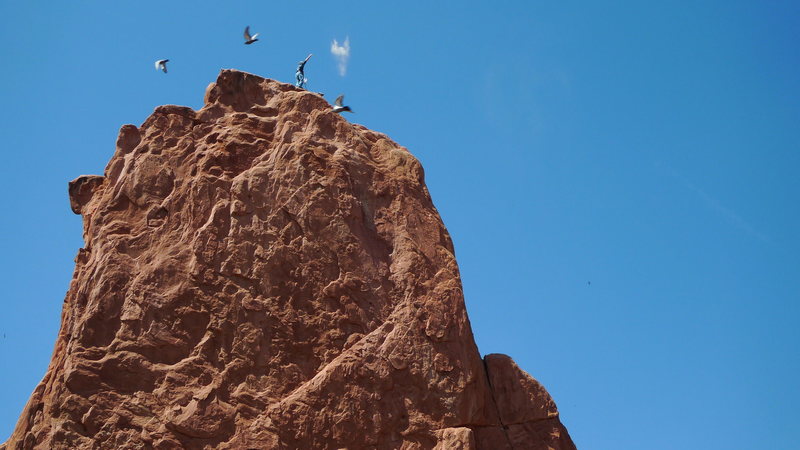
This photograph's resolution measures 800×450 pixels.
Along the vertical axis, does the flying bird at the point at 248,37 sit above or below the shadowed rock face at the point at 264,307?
above

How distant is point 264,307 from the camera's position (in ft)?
44.5

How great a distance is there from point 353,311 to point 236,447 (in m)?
2.39

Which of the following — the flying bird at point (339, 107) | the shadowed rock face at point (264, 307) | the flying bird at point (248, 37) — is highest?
the flying bird at point (248, 37)

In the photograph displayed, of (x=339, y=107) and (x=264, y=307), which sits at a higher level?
(x=339, y=107)

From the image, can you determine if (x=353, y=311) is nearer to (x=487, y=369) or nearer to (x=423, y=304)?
(x=423, y=304)

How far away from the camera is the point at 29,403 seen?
13.3m

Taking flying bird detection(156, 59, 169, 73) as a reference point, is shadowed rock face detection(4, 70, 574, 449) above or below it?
below

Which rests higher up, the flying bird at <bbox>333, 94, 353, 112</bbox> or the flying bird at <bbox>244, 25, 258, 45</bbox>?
the flying bird at <bbox>244, 25, 258, 45</bbox>

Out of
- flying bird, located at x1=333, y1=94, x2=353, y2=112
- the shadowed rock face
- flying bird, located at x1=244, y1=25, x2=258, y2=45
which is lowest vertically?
the shadowed rock face

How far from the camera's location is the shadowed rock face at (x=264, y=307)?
42.7ft

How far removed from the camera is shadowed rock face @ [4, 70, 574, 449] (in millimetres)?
13000

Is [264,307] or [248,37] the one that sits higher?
[248,37]

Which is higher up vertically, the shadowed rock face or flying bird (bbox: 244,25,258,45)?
flying bird (bbox: 244,25,258,45)

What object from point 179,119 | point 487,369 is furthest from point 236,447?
point 179,119
